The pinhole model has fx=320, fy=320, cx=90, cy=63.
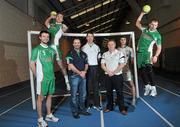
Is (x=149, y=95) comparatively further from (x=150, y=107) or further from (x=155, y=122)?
(x=155, y=122)

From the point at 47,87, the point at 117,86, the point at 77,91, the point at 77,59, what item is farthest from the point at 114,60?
the point at 47,87

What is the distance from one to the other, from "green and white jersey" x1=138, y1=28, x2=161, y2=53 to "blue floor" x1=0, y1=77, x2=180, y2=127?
1.58 m

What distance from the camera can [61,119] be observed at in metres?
7.46

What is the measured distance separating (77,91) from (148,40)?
3.08 m

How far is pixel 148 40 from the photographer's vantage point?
9734mm

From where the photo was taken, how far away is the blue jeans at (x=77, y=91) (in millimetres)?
7676

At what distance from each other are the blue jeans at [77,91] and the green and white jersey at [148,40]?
2835 millimetres

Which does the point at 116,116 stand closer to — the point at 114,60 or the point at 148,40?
the point at 114,60

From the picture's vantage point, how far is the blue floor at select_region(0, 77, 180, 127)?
6.81 m

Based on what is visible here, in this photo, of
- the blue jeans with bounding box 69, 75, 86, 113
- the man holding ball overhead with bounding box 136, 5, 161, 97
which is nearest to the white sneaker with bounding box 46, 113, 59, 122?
the blue jeans with bounding box 69, 75, 86, 113

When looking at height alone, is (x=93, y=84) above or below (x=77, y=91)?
above

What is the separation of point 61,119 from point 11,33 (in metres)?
8.71

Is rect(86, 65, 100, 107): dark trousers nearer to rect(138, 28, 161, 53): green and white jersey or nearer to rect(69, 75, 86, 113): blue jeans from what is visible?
rect(69, 75, 86, 113): blue jeans

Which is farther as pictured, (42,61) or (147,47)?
(147,47)
